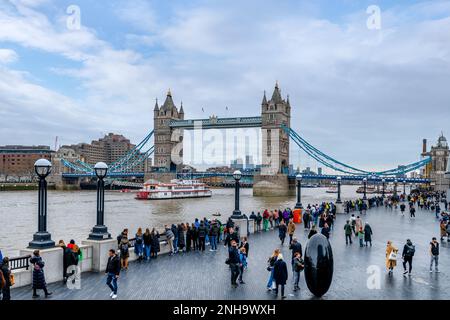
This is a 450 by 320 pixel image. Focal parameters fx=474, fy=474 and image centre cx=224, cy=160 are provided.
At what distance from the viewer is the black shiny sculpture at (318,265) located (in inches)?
408

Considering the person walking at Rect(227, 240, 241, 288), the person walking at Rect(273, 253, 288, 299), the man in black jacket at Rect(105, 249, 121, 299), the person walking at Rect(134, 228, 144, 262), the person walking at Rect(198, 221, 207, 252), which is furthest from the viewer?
the person walking at Rect(198, 221, 207, 252)

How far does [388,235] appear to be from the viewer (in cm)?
2161

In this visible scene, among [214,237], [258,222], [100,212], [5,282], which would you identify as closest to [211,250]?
[214,237]

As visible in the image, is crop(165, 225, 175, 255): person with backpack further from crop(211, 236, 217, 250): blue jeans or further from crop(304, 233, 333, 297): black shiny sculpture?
crop(304, 233, 333, 297): black shiny sculpture

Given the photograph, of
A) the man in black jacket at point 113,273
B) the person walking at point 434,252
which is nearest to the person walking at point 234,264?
the man in black jacket at point 113,273

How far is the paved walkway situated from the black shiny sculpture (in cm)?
42

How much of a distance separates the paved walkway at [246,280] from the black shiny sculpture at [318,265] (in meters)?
0.42

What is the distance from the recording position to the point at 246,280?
1235 cm

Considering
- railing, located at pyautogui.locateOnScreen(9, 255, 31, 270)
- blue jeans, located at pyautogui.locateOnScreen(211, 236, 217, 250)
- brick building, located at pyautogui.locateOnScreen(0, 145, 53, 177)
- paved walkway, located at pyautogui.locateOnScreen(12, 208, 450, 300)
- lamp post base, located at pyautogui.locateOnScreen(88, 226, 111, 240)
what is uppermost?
brick building, located at pyautogui.locateOnScreen(0, 145, 53, 177)

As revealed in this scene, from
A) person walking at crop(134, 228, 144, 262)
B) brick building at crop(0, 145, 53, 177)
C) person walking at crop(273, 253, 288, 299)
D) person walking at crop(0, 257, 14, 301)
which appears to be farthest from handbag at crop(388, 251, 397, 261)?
brick building at crop(0, 145, 53, 177)

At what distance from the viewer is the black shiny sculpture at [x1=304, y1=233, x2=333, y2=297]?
10352 mm

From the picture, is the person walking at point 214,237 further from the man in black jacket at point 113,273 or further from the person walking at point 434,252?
the person walking at point 434,252

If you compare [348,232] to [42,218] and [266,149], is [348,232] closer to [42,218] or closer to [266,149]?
[42,218]
